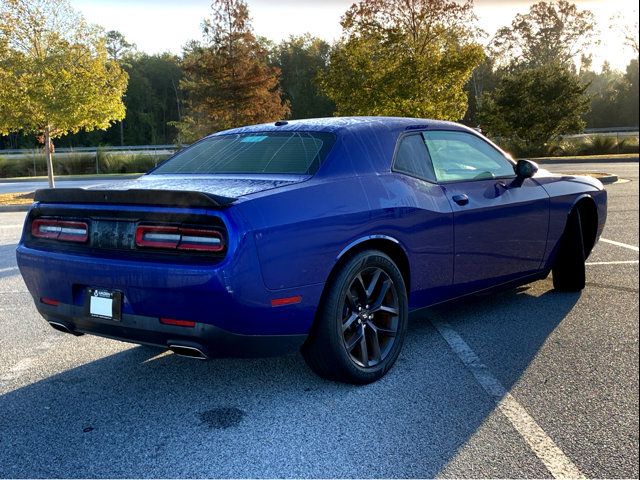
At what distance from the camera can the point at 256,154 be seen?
3996 millimetres

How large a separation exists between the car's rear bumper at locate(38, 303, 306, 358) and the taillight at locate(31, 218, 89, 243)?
0.38 meters

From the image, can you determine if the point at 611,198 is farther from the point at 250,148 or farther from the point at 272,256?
the point at 272,256

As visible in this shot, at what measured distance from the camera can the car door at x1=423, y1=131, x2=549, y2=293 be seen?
4160 millimetres

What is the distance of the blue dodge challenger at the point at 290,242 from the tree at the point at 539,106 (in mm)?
29931

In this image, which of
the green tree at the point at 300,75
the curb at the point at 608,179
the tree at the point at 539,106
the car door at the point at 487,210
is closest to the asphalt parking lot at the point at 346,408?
the car door at the point at 487,210

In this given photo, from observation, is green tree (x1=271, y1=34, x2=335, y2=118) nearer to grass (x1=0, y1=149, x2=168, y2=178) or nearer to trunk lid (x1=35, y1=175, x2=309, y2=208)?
grass (x1=0, y1=149, x2=168, y2=178)

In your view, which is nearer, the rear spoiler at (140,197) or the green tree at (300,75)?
the rear spoiler at (140,197)

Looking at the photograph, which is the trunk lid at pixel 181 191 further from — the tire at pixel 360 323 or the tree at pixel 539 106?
the tree at pixel 539 106

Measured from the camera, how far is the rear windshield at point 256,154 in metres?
3.69

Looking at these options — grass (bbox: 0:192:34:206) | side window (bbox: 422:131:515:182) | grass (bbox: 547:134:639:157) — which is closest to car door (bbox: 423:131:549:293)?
side window (bbox: 422:131:515:182)

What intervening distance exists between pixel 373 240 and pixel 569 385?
4.35 feet

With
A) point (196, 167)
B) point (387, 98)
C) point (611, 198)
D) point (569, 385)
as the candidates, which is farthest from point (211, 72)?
point (569, 385)

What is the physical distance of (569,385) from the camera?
3314mm

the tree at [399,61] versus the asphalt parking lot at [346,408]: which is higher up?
the tree at [399,61]
